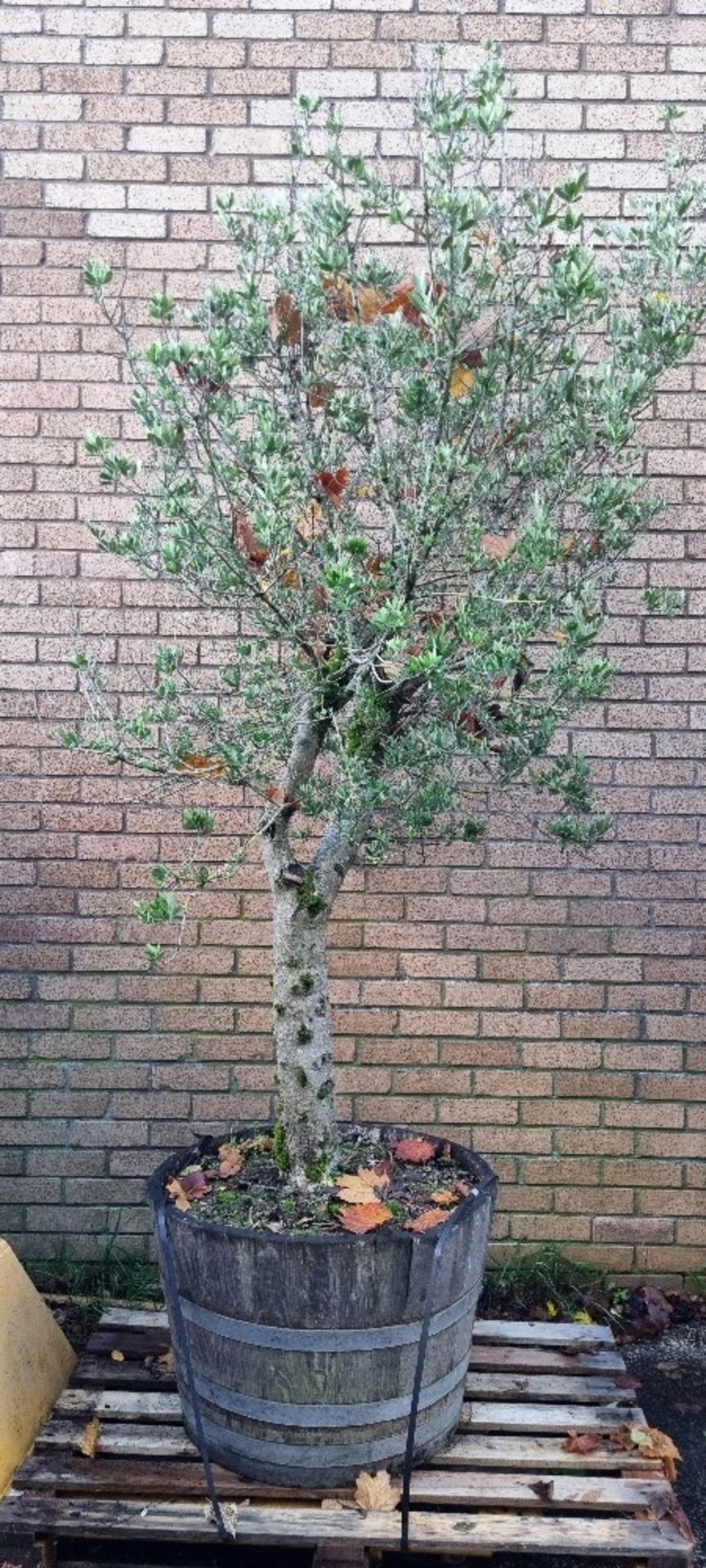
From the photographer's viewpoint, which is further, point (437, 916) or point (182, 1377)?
point (437, 916)

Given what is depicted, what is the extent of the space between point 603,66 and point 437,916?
2.40 metres

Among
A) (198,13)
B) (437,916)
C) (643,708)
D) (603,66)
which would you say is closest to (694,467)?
(643,708)

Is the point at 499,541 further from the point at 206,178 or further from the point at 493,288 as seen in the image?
the point at 206,178

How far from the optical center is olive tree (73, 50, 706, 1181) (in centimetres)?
213

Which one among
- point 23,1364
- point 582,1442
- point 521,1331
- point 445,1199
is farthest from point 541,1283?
point 23,1364

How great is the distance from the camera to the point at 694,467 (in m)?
3.49

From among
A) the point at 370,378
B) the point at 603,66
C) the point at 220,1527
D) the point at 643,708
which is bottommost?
the point at 220,1527

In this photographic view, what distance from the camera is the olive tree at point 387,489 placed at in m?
2.13

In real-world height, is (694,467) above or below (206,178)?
below

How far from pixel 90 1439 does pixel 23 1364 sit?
25 centimetres

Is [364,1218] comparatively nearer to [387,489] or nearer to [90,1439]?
[90,1439]

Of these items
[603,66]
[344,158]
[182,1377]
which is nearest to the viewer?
[344,158]

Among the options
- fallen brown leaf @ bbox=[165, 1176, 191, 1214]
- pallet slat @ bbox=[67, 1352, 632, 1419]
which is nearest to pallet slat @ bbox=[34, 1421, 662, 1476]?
pallet slat @ bbox=[67, 1352, 632, 1419]

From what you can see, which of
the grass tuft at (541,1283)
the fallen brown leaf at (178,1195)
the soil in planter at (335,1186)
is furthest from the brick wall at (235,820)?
the fallen brown leaf at (178,1195)
